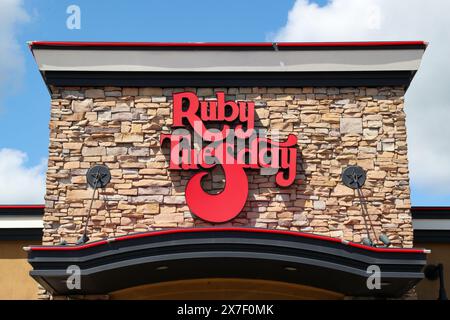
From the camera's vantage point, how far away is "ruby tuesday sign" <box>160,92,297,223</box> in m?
13.8

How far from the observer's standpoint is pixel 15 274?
15148 millimetres

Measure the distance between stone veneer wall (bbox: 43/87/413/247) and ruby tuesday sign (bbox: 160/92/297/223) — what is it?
220 mm

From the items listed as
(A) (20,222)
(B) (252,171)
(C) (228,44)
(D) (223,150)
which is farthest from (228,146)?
(A) (20,222)

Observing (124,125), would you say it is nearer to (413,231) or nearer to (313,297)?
(313,297)

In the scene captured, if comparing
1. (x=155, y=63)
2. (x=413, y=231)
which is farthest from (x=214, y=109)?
(x=413, y=231)

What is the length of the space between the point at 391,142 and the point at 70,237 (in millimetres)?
7101

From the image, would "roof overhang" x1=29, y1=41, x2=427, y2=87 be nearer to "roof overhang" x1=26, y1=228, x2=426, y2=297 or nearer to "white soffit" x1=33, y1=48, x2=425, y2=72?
"white soffit" x1=33, y1=48, x2=425, y2=72

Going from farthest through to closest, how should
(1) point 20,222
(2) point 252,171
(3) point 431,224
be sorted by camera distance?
(1) point 20,222 → (3) point 431,224 → (2) point 252,171

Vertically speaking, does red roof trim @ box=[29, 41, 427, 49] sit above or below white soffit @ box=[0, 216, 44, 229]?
above

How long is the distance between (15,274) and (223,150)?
561 centimetres

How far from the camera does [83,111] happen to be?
1448 centimetres

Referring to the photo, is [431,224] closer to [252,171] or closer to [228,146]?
[252,171]

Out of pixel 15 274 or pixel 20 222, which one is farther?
pixel 20 222

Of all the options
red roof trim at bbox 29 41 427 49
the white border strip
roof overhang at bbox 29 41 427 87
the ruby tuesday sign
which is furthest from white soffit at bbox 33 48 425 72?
the white border strip
